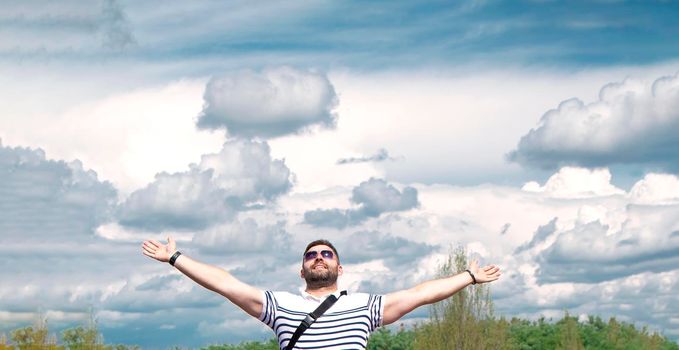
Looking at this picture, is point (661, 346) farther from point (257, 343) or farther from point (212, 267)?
point (212, 267)

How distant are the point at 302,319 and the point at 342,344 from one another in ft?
1.22

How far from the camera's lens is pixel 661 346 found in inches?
1875

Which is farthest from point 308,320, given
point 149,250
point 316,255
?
point 149,250

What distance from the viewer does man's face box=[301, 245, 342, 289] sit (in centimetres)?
874

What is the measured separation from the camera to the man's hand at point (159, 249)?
9.13 meters

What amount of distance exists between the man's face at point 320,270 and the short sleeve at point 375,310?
354mm

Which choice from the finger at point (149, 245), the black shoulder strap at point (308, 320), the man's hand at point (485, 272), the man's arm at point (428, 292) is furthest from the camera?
the man's hand at point (485, 272)

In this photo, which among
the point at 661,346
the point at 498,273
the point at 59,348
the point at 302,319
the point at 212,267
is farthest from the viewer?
the point at 661,346

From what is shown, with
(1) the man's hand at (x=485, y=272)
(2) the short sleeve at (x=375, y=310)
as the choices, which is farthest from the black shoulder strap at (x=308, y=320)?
(1) the man's hand at (x=485, y=272)

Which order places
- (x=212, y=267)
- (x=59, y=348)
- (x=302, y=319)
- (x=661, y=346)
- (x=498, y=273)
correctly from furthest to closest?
(x=661, y=346), (x=59, y=348), (x=498, y=273), (x=212, y=267), (x=302, y=319)

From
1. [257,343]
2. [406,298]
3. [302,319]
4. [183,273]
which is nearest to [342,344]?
[302,319]

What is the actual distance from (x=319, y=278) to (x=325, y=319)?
390 mm

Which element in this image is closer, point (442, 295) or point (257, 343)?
point (442, 295)

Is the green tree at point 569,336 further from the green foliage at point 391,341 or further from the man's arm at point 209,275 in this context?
the man's arm at point 209,275
